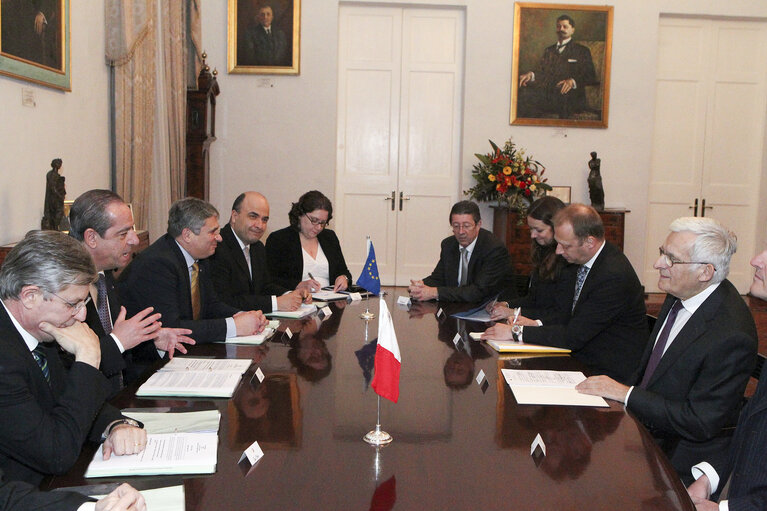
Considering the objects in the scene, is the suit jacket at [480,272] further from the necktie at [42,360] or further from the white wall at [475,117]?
the white wall at [475,117]

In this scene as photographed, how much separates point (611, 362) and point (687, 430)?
43.8 inches

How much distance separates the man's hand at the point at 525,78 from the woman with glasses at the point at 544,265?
4595 mm

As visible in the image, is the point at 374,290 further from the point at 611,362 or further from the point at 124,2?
the point at 124,2

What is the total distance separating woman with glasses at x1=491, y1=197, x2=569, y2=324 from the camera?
163 inches

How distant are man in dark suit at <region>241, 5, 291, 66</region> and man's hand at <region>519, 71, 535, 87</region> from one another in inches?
109

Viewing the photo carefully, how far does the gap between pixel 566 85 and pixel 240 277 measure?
557 centimetres

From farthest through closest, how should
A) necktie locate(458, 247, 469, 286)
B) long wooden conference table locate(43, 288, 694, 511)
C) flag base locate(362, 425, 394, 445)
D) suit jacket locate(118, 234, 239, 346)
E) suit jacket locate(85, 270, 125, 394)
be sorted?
necktie locate(458, 247, 469, 286), suit jacket locate(118, 234, 239, 346), suit jacket locate(85, 270, 125, 394), flag base locate(362, 425, 394, 445), long wooden conference table locate(43, 288, 694, 511)

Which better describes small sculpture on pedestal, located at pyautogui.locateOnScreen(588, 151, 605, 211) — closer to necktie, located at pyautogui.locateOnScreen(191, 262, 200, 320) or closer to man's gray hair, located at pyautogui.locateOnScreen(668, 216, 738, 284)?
necktie, located at pyautogui.locateOnScreen(191, 262, 200, 320)

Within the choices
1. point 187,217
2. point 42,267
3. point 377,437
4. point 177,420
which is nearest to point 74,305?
point 42,267

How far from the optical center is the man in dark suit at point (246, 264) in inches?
165

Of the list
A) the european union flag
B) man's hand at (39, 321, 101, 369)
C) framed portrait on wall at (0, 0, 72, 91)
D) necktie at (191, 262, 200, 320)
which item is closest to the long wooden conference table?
man's hand at (39, 321, 101, 369)

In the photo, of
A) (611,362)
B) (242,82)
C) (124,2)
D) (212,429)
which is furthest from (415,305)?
(242,82)

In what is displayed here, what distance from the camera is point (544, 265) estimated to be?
4230 mm

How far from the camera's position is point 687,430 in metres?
2.40
